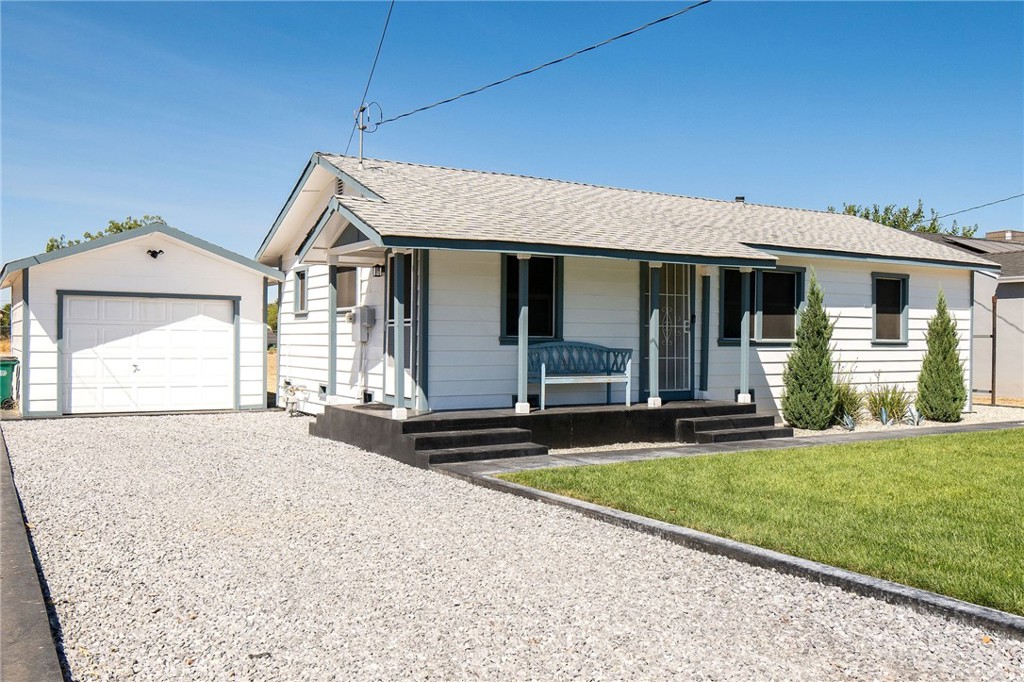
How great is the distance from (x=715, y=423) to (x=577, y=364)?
2.18 meters

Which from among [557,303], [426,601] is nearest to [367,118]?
[557,303]

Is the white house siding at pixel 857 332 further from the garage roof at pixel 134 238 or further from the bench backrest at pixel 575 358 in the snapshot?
the garage roof at pixel 134 238

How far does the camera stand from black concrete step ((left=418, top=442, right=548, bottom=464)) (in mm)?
9930

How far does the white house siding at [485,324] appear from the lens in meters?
11.6

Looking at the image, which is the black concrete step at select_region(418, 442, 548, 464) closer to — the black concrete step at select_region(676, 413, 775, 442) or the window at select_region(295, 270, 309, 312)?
the black concrete step at select_region(676, 413, 775, 442)

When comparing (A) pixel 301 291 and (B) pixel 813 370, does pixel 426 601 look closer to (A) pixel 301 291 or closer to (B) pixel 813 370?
(B) pixel 813 370

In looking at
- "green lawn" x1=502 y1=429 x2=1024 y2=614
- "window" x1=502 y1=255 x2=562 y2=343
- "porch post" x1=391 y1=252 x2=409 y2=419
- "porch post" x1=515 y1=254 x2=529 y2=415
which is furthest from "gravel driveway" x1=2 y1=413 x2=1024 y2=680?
"window" x1=502 y1=255 x2=562 y2=343

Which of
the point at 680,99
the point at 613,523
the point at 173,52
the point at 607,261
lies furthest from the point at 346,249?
the point at 680,99

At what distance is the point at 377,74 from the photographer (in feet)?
44.7

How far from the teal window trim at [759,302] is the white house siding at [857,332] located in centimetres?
7

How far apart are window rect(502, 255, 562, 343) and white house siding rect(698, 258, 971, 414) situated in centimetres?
294

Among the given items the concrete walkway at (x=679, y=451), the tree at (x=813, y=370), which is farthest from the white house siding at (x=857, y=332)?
the concrete walkway at (x=679, y=451)

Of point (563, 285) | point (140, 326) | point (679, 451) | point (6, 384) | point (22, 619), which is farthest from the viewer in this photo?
point (6, 384)

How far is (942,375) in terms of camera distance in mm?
15266
